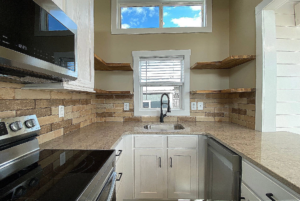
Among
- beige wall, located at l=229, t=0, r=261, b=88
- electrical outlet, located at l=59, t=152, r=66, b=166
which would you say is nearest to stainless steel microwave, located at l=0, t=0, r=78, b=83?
electrical outlet, located at l=59, t=152, r=66, b=166

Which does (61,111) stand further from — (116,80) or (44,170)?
(116,80)

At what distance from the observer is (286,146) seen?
1.12 meters

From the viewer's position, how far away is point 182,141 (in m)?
1.72

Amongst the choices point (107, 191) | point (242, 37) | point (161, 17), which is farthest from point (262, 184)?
point (161, 17)

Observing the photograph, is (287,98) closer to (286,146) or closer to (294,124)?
(294,124)

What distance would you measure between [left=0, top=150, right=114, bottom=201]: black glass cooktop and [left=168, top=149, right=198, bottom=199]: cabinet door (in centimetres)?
94

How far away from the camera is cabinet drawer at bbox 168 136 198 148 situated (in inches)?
67.5

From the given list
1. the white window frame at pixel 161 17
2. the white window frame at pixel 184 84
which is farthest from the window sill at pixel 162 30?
the white window frame at pixel 184 84

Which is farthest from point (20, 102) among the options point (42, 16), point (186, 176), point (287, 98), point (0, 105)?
point (287, 98)

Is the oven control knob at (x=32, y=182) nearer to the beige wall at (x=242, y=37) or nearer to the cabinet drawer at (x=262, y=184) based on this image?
the cabinet drawer at (x=262, y=184)

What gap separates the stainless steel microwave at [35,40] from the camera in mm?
578

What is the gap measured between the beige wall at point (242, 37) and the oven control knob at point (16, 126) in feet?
6.95

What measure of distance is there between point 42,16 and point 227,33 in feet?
7.88

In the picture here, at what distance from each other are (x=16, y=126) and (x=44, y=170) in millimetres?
363
